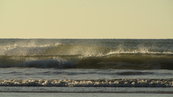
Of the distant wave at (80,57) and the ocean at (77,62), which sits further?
the distant wave at (80,57)

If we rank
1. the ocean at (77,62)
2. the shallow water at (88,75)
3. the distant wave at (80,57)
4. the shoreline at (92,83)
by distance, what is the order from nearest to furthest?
1. the shoreline at (92,83)
2. the shallow water at (88,75)
3. the ocean at (77,62)
4. the distant wave at (80,57)

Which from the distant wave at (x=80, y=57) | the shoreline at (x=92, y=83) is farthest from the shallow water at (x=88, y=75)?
the distant wave at (x=80, y=57)

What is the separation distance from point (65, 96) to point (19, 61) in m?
19.8

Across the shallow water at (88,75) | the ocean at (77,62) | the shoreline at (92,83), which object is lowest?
the shoreline at (92,83)

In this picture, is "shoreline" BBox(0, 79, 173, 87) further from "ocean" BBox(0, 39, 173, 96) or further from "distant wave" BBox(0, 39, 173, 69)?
"distant wave" BBox(0, 39, 173, 69)

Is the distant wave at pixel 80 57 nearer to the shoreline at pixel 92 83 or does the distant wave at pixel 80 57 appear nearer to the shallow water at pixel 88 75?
the shallow water at pixel 88 75

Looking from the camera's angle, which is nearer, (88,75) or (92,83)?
(92,83)

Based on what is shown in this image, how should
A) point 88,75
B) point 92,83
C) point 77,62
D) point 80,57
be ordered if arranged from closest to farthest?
1. point 92,83
2. point 88,75
3. point 77,62
4. point 80,57

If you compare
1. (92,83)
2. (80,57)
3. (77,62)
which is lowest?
(92,83)

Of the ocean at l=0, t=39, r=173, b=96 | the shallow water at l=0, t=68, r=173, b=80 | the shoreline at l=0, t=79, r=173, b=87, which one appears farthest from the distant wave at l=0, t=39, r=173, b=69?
the shoreline at l=0, t=79, r=173, b=87

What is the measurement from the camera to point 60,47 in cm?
3659

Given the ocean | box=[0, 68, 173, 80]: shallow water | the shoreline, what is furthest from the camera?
the ocean

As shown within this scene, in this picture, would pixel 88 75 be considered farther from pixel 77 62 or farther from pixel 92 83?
pixel 77 62

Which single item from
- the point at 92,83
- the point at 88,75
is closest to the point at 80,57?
the point at 88,75
